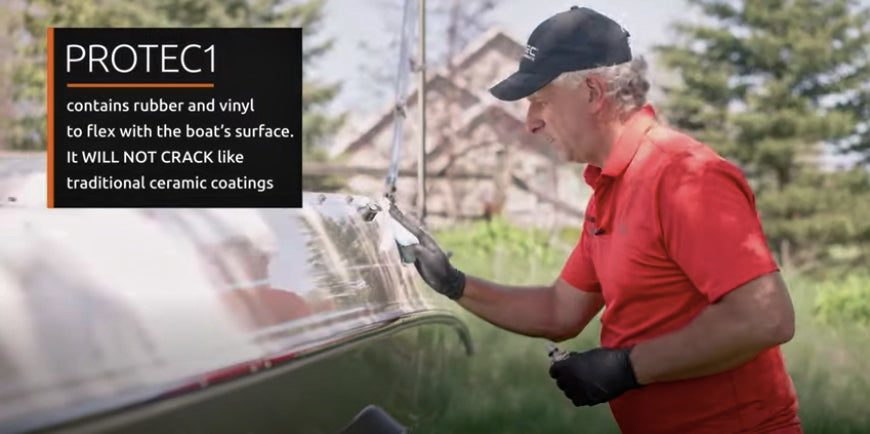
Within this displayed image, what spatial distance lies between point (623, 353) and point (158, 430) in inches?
28.4

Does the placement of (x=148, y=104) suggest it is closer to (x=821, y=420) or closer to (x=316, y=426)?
(x=316, y=426)

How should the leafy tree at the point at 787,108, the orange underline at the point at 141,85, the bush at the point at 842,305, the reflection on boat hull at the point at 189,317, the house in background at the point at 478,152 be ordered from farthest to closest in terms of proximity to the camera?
the leafy tree at the point at 787,108 → the house in background at the point at 478,152 → the bush at the point at 842,305 → the orange underline at the point at 141,85 → the reflection on boat hull at the point at 189,317

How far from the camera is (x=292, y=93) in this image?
6.75 feet

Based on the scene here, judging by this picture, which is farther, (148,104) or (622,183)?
(148,104)

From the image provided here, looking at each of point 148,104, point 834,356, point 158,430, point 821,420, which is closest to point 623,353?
point 158,430

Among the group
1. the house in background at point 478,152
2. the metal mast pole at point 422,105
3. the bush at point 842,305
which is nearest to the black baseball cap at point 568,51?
the metal mast pole at point 422,105

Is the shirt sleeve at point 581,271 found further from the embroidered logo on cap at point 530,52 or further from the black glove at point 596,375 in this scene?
the embroidered logo on cap at point 530,52

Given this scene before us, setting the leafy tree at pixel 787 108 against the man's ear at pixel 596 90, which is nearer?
the man's ear at pixel 596 90

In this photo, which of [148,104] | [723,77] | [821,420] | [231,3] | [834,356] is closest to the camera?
[148,104]

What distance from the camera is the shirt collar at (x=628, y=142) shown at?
1.69 metres

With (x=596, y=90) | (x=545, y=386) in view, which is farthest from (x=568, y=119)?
(x=545, y=386)

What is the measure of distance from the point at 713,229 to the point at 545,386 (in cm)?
268

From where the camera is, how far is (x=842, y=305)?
18.0ft

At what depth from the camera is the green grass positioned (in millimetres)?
3959
